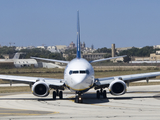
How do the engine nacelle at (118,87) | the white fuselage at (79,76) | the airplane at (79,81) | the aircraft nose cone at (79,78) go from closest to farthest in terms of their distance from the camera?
the aircraft nose cone at (79,78) < the white fuselage at (79,76) < the airplane at (79,81) < the engine nacelle at (118,87)

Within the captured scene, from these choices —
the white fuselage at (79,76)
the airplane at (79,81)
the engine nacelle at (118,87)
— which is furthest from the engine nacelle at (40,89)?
the engine nacelle at (118,87)

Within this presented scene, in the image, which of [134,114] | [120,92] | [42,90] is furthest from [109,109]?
[42,90]

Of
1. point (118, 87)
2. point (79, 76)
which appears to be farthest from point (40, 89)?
point (118, 87)

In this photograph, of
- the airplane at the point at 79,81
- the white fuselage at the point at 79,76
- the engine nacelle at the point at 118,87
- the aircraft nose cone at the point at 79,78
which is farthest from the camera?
the engine nacelle at the point at 118,87

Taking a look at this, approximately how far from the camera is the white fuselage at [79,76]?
86.0 feet

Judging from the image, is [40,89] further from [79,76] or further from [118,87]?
[118,87]

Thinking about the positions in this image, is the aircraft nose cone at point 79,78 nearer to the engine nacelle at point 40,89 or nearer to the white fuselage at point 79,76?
the white fuselage at point 79,76

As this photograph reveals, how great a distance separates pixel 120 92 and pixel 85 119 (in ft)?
35.3

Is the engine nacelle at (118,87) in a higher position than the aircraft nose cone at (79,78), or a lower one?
lower

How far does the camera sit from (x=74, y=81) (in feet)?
86.2

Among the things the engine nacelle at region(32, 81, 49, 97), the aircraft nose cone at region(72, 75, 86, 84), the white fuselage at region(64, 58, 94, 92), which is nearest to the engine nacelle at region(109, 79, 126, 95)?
the white fuselage at region(64, 58, 94, 92)

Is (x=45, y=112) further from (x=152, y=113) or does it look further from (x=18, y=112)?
(x=152, y=113)

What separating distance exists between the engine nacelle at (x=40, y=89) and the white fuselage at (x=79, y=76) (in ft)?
7.59

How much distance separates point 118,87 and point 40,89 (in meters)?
7.12
